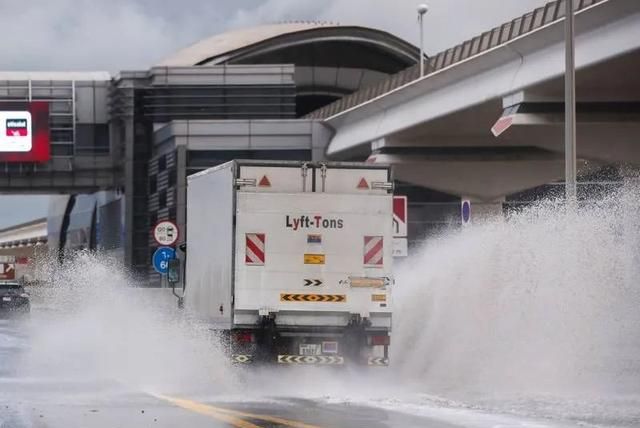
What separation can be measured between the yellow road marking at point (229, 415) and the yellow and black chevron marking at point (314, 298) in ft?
Result: 7.34

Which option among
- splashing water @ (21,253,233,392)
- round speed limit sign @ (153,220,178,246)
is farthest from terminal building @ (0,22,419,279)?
splashing water @ (21,253,233,392)

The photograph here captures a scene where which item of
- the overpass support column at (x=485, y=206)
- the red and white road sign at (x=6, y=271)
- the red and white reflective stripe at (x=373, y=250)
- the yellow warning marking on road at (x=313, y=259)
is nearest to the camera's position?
the yellow warning marking on road at (x=313, y=259)

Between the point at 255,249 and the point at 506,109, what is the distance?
84.8ft

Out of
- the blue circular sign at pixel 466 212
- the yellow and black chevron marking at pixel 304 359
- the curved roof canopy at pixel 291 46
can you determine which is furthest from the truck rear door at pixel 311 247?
the curved roof canopy at pixel 291 46

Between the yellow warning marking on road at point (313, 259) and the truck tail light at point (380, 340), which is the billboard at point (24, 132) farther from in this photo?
the truck tail light at point (380, 340)

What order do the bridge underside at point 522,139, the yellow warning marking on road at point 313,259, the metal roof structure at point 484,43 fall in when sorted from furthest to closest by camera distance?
the bridge underside at point 522,139
the metal roof structure at point 484,43
the yellow warning marking on road at point 313,259

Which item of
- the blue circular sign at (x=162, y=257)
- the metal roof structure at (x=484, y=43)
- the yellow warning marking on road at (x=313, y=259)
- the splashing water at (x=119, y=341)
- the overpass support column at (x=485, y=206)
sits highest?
the metal roof structure at (x=484, y=43)

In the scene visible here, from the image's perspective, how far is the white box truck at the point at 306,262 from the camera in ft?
60.1

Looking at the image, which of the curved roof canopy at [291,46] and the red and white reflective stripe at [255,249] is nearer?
the red and white reflective stripe at [255,249]

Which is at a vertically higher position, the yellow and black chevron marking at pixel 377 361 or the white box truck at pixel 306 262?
the white box truck at pixel 306 262

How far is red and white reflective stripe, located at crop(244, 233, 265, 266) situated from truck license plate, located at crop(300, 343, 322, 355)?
1.22 meters

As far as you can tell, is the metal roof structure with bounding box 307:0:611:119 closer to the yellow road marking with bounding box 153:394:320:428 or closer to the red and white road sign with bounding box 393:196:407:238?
the red and white road sign with bounding box 393:196:407:238

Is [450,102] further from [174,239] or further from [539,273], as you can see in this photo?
[539,273]

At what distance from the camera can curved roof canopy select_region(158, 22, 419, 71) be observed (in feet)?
295
